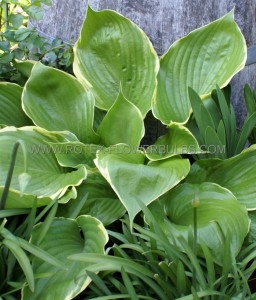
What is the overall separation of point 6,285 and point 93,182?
34 cm

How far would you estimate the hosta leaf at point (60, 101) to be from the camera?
4.38 ft

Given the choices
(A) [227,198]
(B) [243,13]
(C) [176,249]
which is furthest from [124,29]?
(C) [176,249]

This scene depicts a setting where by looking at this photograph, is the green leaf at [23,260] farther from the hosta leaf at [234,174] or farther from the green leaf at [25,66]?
the green leaf at [25,66]

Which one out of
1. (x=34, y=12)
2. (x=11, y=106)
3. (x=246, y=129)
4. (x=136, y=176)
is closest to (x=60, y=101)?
(x=11, y=106)

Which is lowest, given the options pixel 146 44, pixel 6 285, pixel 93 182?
pixel 6 285

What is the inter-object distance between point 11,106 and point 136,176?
482mm

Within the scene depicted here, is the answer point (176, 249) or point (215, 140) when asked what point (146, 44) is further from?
point (176, 249)

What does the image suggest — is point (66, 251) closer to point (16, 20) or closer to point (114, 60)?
point (114, 60)

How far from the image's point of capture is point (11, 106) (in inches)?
54.9

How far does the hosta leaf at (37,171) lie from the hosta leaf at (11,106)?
0.15m

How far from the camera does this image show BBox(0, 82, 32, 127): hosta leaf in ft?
4.50

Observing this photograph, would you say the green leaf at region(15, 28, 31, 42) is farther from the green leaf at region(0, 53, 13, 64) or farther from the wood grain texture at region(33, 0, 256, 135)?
the wood grain texture at region(33, 0, 256, 135)

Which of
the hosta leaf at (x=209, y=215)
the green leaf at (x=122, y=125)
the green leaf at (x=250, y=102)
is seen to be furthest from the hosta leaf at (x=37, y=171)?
the green leaf at (x=250, y=102)

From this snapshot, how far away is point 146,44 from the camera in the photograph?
137 centimetres
